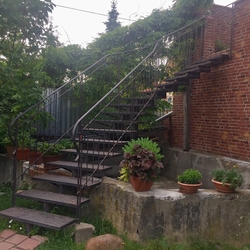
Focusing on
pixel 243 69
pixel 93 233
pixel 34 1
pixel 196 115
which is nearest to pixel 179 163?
pixel 196 115

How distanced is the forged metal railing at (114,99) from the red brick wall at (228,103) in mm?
976

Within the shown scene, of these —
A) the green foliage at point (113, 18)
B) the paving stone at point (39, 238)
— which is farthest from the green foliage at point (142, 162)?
the green foliage at point (113, 18)

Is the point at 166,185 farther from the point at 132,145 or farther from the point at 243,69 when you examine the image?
the point at 243,69

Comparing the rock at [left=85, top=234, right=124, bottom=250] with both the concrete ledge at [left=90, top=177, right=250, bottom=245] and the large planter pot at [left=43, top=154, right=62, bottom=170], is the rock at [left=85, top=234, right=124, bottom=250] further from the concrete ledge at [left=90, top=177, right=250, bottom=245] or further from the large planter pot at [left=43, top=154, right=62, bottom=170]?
the large planter pot at [left=43, top=154, right=62, bottom=170]

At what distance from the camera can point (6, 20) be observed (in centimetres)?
387

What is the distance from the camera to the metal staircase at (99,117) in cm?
388

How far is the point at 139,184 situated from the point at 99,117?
3133mm

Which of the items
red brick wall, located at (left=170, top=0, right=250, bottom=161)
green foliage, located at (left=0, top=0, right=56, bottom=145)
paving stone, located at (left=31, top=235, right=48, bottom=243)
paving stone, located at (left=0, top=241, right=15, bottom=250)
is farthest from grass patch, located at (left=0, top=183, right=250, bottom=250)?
red brick wall, located at (left=170, top=0, right=250, bottom=161)

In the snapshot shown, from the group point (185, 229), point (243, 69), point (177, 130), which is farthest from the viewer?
point (177, 130)

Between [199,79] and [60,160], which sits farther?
[199,79]

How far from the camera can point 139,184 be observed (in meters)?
3.65

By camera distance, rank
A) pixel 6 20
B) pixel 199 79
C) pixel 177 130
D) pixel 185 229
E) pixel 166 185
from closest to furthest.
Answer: pixel 185 229, pixel 6 20, pixel 166 185, pixel 199 79, pixel 177 130

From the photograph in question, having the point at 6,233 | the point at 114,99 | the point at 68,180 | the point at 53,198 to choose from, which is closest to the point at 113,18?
the point at 114,99

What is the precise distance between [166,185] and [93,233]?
2.46 m
